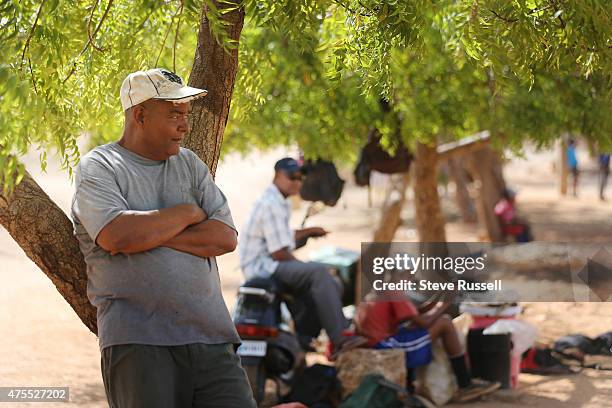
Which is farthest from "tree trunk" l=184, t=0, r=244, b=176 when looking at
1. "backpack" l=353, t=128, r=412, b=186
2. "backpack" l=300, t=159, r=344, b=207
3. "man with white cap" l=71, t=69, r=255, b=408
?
"backpack" l=353, t=128, r=412, b=186

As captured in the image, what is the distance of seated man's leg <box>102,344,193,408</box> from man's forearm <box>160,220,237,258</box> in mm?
359

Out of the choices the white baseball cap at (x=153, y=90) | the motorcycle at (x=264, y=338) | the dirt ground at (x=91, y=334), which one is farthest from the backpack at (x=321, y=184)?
the white baseball cap at (x=153, y=90)

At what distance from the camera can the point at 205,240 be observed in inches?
141

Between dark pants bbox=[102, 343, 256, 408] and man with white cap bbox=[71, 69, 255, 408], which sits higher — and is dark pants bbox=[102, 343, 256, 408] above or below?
below

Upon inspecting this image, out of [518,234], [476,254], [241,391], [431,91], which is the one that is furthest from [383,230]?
[241,391]

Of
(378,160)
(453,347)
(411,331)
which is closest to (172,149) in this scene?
(411,331)

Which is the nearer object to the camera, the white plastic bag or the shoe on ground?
the shoe on ground

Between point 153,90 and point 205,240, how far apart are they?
581mm

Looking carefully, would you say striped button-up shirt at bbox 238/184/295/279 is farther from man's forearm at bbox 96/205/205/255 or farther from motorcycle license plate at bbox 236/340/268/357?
man's forearm at bbox 96/205/205/255

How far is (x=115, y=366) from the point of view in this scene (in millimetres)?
3408

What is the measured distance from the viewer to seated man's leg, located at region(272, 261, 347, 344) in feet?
23.0

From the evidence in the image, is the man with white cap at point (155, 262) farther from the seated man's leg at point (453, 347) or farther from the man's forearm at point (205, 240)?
the seated man's leg at point (453, 347)

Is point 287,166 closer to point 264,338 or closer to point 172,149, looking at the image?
point 264,338

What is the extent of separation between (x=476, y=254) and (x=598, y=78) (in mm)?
1679
